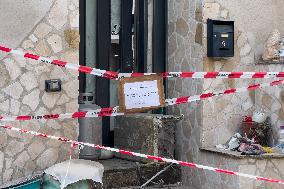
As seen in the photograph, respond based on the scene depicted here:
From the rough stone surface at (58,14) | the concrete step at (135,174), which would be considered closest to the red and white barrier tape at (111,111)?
the concrete step at (135,174)

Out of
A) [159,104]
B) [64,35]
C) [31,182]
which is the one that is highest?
[64,35]

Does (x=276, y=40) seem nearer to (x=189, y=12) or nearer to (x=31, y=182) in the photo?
(x=189, y=12)

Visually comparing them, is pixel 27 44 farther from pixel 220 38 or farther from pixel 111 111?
pixel 220 38

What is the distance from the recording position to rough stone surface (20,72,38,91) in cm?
718

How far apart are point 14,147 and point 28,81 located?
0.83m

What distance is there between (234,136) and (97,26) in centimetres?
274

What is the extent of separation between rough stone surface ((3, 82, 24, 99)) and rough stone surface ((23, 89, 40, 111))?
3.8 inches

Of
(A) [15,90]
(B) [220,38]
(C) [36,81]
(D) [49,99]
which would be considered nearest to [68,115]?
(D) [49,99]

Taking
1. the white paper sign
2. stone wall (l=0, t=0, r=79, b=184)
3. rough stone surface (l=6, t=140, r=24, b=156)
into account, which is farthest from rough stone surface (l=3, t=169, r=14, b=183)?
the white paper sign

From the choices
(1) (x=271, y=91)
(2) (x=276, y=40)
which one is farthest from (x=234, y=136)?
(2) (x=276, y=40)

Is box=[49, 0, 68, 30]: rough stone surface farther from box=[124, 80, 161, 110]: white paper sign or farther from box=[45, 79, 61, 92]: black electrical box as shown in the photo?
box=[124, 80, 161, 110]: white paper sign

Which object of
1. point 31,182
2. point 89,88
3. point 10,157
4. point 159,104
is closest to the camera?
point 31,182

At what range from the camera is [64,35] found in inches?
291

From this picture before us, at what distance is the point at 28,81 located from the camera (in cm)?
721
